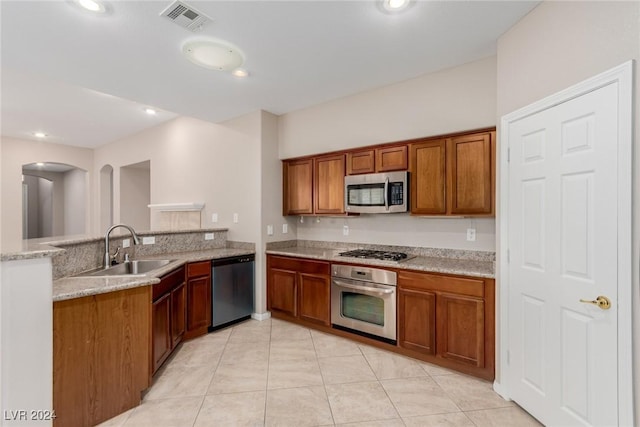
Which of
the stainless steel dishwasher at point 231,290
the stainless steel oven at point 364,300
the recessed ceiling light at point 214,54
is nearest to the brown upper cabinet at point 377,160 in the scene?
the stainless steel oven at point 364,300

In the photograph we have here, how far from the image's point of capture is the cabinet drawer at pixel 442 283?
2.40 meters

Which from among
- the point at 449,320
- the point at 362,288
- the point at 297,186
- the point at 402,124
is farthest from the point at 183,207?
the point at 449,320

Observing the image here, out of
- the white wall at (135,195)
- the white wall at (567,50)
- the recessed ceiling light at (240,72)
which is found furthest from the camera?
the white wall at (135,195)

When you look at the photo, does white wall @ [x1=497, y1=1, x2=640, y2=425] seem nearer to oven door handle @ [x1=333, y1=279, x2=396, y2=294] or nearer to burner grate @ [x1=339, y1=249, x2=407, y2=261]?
burner grate @ [x1=339, y1=249, x2=407, y2=261]

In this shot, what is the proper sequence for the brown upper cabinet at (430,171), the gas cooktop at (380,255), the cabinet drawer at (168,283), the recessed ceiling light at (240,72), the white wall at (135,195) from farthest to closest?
the white wall at (135,195) < the gas cooktop at (380,255) < the recessed ceiling light at (240,72) < the brown upper cabinet at (430,171) < the cabinet drawer at (168,283)

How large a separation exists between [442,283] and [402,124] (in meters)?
1.71

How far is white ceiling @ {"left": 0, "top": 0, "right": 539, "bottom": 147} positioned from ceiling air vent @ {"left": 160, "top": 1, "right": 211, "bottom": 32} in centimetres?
4

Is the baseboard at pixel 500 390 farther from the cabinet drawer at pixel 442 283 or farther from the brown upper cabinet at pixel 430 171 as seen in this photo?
the brown upper cabinet at pixel 430 171

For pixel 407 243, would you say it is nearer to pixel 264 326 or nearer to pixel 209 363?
pixel 264 326

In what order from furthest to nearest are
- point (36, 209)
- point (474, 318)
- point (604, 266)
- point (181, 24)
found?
point (36, 209) → point (474, 318) → point (181, 24) → point (604, 266)

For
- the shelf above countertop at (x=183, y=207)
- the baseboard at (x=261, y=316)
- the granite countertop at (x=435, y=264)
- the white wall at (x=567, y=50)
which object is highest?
the white wall at (x=567, y=50)

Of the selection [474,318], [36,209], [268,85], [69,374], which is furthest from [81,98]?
[36,209]

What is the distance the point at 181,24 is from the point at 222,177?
247 centimetres

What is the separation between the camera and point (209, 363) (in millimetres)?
2729
